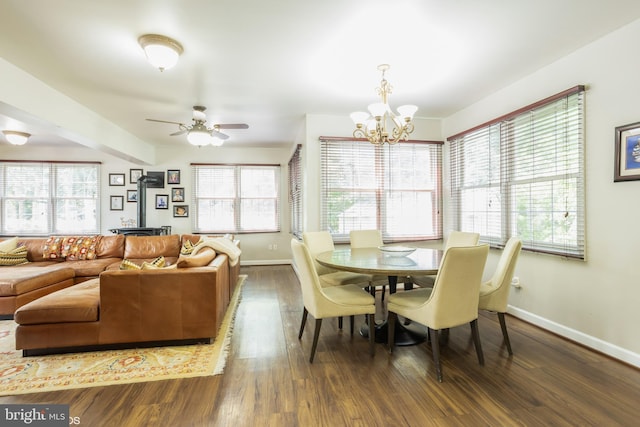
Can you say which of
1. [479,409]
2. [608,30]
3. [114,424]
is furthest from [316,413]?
[608,30]

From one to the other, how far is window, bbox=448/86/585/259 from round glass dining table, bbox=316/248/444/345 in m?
1.06

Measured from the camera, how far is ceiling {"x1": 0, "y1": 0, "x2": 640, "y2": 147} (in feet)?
7.00

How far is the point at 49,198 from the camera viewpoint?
6219 mm

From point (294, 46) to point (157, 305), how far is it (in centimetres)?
244

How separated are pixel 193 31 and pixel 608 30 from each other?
10.6 ft

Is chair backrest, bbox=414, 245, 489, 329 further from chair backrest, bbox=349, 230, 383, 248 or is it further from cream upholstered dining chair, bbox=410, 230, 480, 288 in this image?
chair backrest, bbox=349, 230, 383, 248

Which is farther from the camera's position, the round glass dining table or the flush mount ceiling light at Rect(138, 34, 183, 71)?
the flush mount ceiling light at Rect(138, 34, 183, 71)

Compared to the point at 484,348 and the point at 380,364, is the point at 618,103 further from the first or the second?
the point at 380,364

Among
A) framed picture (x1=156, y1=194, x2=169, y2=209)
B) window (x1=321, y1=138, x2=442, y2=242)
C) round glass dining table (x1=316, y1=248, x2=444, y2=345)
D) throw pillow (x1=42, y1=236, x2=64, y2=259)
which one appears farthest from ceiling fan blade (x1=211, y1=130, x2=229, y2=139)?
throw pillow (x1=42, y1=236, x2=64, y2=259)

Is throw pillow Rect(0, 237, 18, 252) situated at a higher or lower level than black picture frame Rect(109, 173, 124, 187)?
lower

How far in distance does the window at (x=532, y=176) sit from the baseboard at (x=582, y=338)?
0.68m

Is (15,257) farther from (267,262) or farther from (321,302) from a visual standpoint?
(321,302)

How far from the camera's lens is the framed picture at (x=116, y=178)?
6.42 m

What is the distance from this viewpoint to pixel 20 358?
246cm
